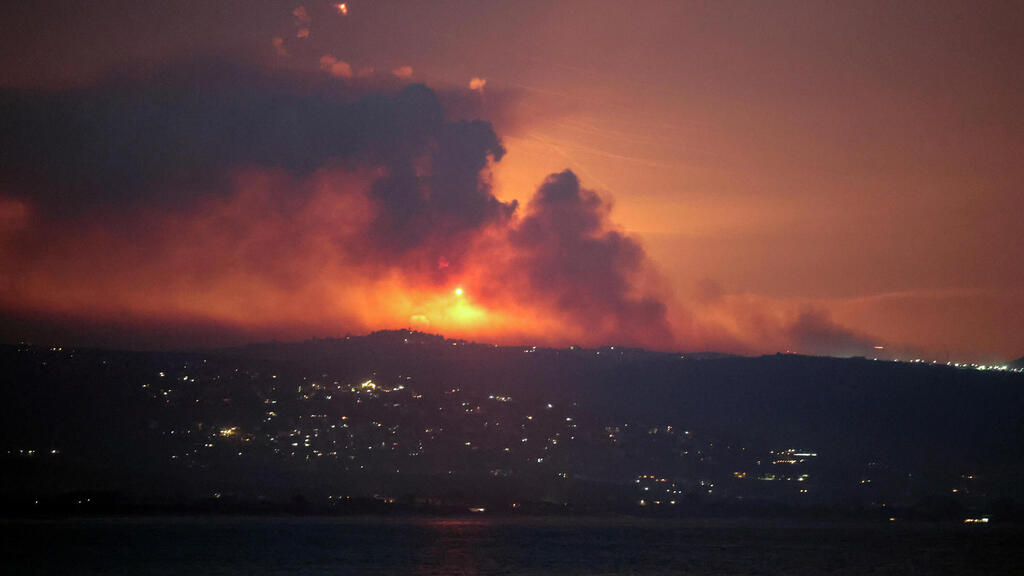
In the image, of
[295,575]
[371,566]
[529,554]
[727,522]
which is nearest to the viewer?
[295,575]

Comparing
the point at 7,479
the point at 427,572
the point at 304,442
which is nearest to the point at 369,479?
the point at 304,442

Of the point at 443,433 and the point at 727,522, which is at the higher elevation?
the point at 443,433

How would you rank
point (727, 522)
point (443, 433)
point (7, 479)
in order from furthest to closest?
point (443, 433), point (727, 522), point (7, 479)

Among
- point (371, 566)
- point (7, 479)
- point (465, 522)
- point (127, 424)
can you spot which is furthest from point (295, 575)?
point (127, 424)

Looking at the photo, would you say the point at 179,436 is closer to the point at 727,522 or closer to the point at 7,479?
the point at 7,479

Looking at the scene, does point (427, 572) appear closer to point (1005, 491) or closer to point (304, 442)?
point (304, 442)

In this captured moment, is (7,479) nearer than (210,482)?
Yes
